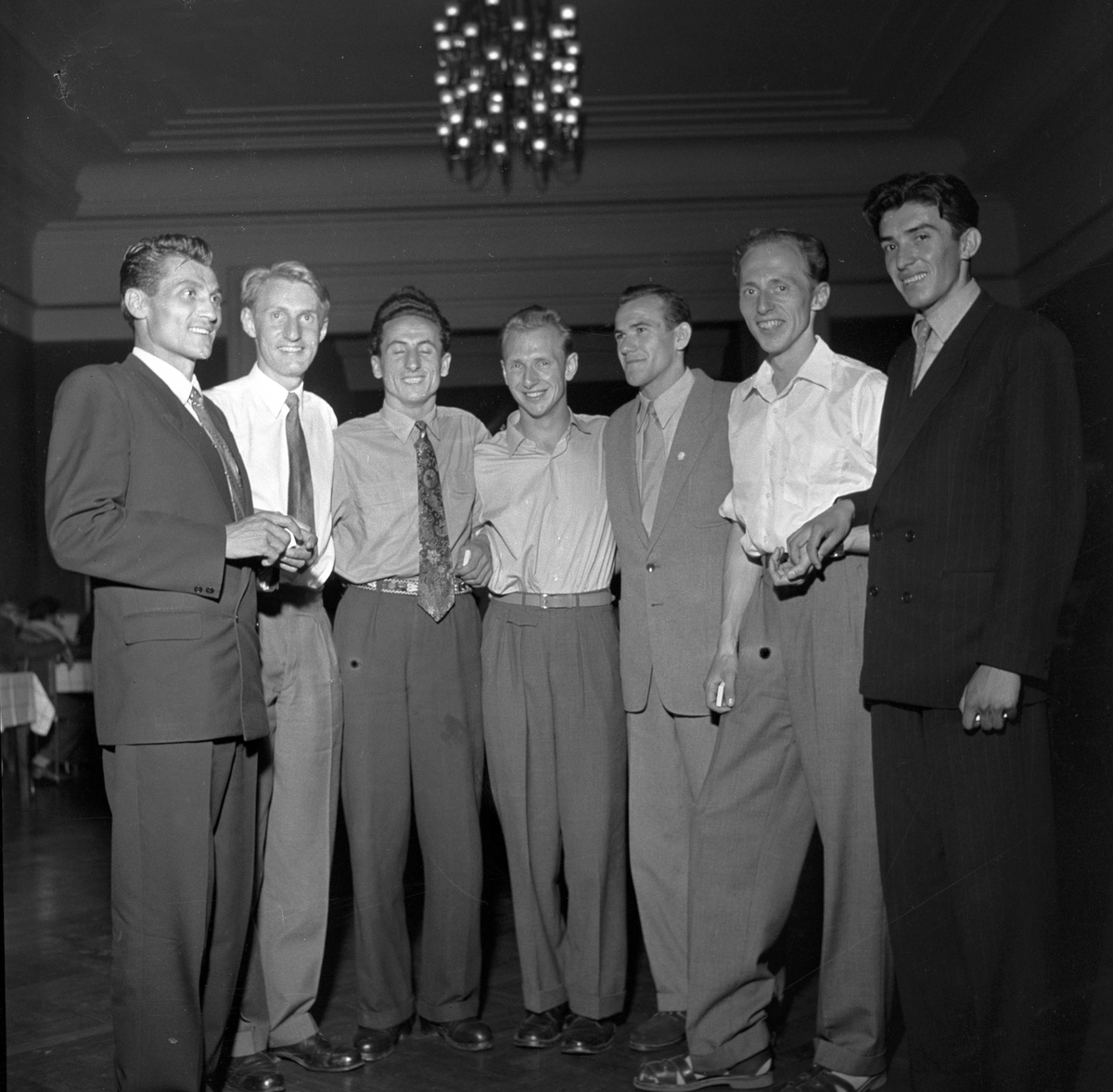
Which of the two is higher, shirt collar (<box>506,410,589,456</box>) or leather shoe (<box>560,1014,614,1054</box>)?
shirt collar (<box>506,410,589,456</box>)

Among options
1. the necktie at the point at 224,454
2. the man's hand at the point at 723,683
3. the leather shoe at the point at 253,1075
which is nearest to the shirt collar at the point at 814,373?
the man's hand at the point at 723,683

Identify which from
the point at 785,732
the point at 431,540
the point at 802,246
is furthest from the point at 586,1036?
the point at 802,246

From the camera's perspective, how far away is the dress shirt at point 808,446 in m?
3.04

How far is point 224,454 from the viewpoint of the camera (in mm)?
3049

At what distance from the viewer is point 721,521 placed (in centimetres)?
331

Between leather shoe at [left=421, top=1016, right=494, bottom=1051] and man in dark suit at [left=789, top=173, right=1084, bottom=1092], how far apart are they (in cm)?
115

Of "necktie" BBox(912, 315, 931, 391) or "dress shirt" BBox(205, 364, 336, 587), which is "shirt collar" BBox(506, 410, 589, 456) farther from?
"necktie" BBox(912, 315, 931, 391)

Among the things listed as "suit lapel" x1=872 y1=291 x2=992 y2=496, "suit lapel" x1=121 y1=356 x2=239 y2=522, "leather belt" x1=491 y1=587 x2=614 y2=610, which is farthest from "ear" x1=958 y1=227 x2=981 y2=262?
"suit lapel" x1=121 y1=356 x2=239 y2=522

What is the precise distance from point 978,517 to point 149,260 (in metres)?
2.17

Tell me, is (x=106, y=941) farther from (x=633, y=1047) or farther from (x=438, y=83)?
(x=438, y=83)

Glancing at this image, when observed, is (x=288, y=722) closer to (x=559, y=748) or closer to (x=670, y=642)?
(x=559, y=748)

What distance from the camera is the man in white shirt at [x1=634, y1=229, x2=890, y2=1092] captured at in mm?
2963

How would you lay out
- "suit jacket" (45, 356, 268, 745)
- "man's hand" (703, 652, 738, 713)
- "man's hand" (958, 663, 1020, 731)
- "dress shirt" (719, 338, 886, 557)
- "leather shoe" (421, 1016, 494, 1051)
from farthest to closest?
"leather shoe" (421, 1016, 494, 1051) < "man's hand" (703, 652, 738, 713) < "dress shirt" (719, 338, 886, 557) < "suit jacket" (45, 356, 268, 745) < "man's hand" (958, 663, 1020, 731)

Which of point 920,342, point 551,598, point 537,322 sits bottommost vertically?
point 551,598
